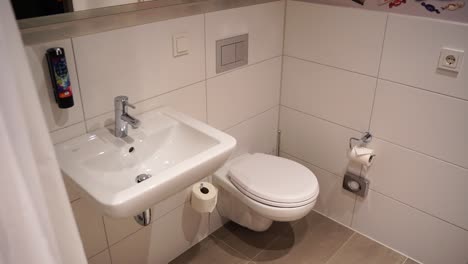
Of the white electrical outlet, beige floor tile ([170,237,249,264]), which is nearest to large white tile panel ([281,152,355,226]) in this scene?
beige floor tile ([170,237,249,264])

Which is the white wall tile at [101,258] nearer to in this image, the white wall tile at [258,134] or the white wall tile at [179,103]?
the white wall tile at [179,103]

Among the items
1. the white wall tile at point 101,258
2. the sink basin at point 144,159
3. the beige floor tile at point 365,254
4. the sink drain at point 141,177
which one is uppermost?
the sink basin at point 144,159

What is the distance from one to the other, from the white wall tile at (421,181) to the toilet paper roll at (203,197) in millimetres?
807

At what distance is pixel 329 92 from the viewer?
6.67 ft

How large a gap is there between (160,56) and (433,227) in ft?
4.76

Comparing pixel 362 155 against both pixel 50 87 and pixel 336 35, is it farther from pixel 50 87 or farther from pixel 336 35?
pixel 50 87

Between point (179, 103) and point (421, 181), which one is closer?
point (179, 103)

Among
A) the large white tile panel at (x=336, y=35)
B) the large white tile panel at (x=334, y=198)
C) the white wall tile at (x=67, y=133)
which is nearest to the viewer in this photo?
the white wall tile at (x=67, y=133)

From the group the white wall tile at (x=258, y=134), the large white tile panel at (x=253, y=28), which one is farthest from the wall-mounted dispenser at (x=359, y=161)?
the large white tile panel at (x=253, y=28)

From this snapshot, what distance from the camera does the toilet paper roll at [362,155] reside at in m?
1.90

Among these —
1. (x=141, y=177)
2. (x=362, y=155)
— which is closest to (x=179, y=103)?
(x=141, y=177)

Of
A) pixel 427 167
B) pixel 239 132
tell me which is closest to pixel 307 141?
pixel 239 132

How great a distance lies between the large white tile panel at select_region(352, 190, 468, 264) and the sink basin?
3.46 feet

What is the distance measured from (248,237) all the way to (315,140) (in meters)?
0.64
